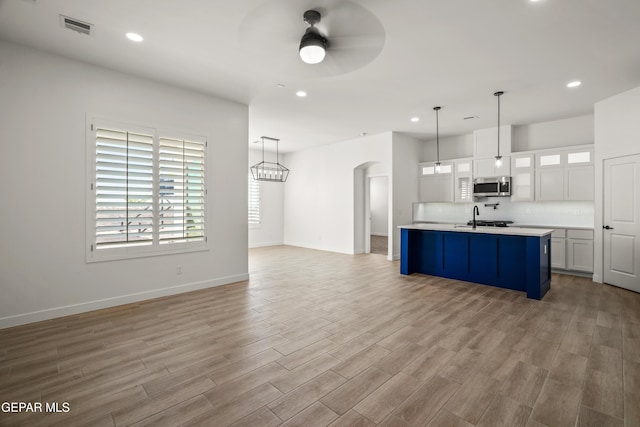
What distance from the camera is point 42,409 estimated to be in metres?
1.98

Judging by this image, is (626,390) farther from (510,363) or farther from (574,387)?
(510,363)

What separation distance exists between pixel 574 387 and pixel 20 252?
17.7 ft

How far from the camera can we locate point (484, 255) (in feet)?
16.2

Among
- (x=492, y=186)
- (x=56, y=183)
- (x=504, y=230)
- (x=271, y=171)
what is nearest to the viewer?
(x=56, y=183)

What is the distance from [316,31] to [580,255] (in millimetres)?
6181

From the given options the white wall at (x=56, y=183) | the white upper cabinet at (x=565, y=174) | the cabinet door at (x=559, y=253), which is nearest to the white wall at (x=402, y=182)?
the white upper cabinet at (x=565, y=174)

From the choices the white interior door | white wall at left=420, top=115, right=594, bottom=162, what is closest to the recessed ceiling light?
the white interior door

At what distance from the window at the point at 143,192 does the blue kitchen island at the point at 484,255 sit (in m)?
3.86

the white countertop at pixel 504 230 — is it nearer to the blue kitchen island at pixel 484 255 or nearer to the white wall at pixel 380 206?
the blue kitchen island at pixel 484 255

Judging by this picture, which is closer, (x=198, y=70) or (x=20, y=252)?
(x=20, y=252)

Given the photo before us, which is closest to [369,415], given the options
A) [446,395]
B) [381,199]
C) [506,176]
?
[446,395]

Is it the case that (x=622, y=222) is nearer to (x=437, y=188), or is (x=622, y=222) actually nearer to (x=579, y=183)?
(x=579, y=183)

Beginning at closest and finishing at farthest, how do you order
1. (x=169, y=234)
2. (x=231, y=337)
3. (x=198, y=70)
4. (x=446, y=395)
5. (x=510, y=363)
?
(x=446, y=395) → (x=510, y=363) → (x=231, y=337) → (x=198, y=70) → (x=169, y=234)

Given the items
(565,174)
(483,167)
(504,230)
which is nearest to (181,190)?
(504,230)
